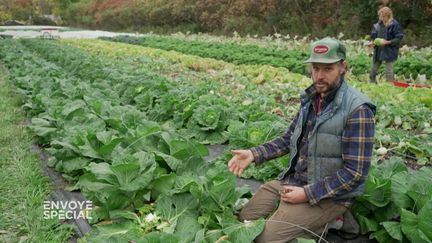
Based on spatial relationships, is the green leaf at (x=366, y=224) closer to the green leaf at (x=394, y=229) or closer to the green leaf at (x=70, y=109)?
the green leaf at (x=394, y=229)

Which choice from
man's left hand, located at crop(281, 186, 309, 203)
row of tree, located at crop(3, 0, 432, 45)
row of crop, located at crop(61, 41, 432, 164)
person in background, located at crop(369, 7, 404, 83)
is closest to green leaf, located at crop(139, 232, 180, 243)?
man's left hand, located at crop(281, 186, 309, 203)

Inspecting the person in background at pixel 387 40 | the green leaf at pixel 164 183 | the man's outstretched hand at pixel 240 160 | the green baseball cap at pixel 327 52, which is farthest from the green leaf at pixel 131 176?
the person in background at pixel 387 40

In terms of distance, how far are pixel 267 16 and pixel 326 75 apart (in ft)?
73.3

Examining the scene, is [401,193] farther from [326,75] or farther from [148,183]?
[148,183]

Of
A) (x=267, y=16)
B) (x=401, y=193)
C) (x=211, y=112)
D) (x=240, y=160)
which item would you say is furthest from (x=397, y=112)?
(x=267, y=16)

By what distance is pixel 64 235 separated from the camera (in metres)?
3.31

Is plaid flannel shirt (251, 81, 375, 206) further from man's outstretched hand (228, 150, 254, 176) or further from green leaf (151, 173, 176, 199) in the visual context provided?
green leaf (151, 173, 176, 199)

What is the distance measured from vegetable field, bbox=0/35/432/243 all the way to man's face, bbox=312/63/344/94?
2.46ft

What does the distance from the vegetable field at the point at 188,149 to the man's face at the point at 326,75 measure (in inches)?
29.6

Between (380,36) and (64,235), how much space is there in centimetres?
760

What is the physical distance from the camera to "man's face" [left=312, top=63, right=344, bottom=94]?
2629 mm

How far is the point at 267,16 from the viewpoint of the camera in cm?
2427

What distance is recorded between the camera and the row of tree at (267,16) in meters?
17.7

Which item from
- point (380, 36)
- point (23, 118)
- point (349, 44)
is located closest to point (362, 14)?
point (349, 44)
